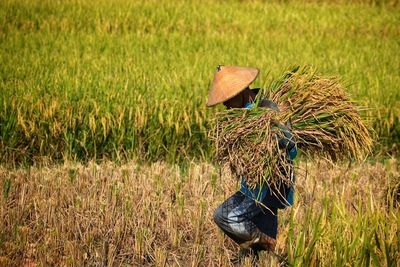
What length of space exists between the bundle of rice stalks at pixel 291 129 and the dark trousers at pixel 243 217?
184 mm

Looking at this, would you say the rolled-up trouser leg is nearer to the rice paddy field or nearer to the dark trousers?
the dark trousers

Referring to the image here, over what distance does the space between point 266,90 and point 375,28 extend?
7732 mm

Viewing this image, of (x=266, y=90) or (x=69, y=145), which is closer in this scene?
(x=266, y=90)

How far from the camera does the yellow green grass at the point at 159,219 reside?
2.58m

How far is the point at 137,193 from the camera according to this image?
13.2 ft

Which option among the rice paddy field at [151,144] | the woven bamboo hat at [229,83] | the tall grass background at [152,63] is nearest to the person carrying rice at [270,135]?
the woven bamboo hat at [229,83]

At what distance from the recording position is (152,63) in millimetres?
6793

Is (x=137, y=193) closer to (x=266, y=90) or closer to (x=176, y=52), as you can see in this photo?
(x=266, y=90)

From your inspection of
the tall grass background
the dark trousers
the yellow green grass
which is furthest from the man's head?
the yellow green grass

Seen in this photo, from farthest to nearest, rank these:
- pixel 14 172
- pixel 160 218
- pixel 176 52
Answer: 1. pixel 176 52
2. pixel 14 172
3. pixel 160 218

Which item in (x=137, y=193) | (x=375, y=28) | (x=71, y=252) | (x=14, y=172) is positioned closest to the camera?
(x=71, y=252)

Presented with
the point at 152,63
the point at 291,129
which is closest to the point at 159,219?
the point at 291,129

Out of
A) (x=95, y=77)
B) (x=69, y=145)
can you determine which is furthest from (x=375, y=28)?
(x=69, y=145)

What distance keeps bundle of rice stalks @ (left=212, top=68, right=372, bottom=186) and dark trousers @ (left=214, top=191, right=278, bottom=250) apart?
0.60ft
